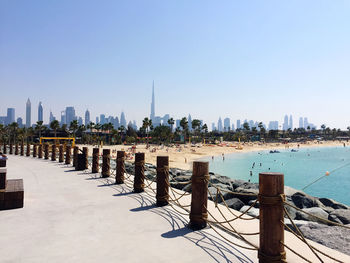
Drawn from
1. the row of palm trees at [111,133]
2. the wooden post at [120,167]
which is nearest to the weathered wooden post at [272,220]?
the wooden post at [120,167]

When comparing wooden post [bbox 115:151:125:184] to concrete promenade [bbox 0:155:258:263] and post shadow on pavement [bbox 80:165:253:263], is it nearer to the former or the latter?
concrete promenade [bbox 0:155:258:263]

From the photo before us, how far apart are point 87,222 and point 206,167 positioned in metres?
2.82

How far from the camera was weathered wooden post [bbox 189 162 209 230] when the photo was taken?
505cm

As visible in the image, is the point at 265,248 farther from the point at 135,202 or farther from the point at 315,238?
the point at 135,202

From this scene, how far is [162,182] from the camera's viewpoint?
6.68 metres

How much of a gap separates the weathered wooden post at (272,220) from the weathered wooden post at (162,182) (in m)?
3.53

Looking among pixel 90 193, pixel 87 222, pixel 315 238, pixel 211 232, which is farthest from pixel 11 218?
pixel 315 238

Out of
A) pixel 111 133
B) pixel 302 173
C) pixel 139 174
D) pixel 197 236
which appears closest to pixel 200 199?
pixel 197 236

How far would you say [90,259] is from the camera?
3695mm

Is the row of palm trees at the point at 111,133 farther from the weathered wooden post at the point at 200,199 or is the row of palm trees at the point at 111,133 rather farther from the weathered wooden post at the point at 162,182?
the weathered wooden post at the point at 200,199

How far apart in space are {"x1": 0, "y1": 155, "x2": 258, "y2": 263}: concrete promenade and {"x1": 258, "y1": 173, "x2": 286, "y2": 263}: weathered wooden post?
542mm

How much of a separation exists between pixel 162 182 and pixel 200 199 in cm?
184

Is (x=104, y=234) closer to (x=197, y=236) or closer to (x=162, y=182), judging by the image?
(x=197, y=236)

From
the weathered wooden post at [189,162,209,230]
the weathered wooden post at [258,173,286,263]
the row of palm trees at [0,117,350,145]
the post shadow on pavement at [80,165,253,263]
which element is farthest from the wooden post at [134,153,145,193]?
the row of palm trees at [0,117,350,145]
